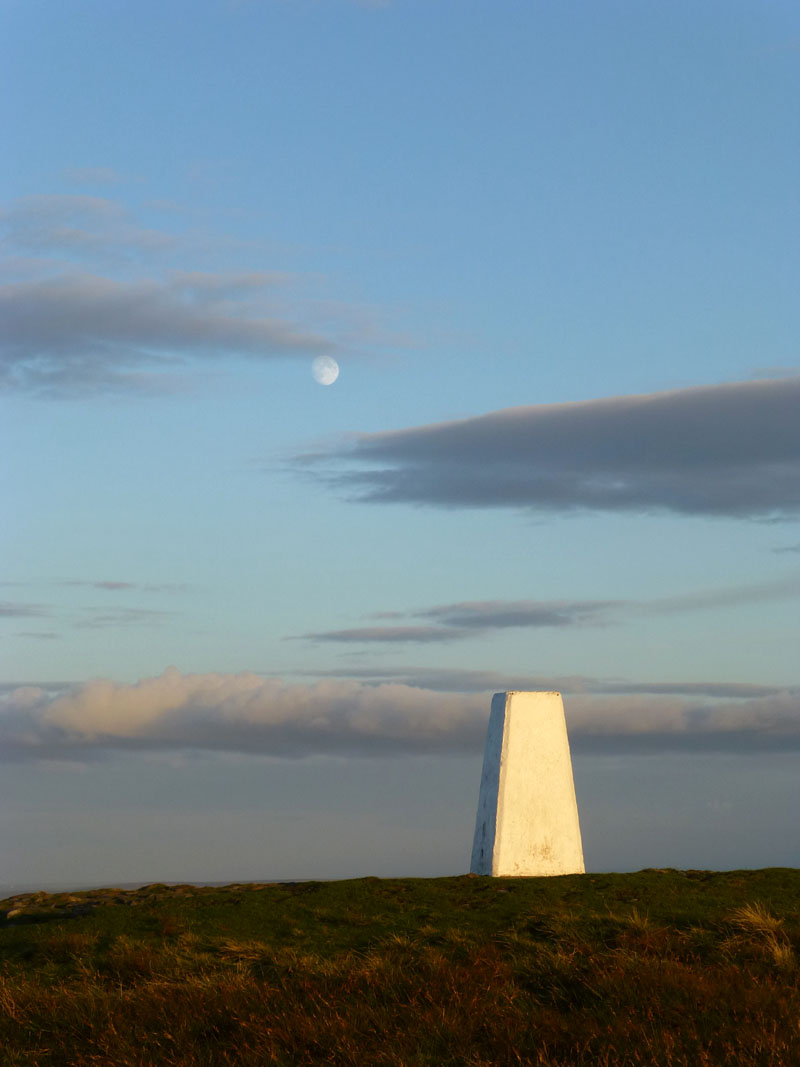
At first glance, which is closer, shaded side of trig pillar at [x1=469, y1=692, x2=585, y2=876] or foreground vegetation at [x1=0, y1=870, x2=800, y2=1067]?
foreground vegetation at [x1=0, y1=870, x2=800, y2=1067]

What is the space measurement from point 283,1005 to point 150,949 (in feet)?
13.0

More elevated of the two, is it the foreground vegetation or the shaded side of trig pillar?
the shaded side of trig pillar

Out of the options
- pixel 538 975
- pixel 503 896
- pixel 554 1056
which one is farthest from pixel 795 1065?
pixel 503 896

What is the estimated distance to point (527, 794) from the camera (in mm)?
24688

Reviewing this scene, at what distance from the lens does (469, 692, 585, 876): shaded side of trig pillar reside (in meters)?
24.3

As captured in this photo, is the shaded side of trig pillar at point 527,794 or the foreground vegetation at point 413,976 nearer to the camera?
the foreground vegetation at point 413,976

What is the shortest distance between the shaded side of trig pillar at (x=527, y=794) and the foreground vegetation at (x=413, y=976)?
9.63 feet

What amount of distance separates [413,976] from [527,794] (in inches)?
395

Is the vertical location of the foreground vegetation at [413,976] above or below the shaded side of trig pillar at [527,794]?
below

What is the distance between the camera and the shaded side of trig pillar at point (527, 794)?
79.8ft

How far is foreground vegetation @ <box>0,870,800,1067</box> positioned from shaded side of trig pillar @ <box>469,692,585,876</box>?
2936 mm

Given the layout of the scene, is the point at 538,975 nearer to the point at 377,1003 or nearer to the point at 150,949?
the point at 377,1003

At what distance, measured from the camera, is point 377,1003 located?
14023mm

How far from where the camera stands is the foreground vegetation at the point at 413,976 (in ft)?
41.0
